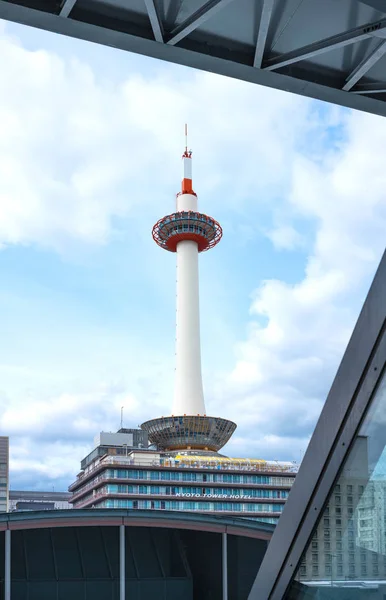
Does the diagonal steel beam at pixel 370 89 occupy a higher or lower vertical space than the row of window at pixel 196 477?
higher

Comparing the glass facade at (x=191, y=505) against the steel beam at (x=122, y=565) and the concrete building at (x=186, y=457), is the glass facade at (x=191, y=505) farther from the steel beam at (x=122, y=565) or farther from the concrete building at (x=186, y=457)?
the steel beam at (x=122, y=565)

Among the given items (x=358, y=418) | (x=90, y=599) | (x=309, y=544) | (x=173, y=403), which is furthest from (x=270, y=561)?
(x=173, y=403)

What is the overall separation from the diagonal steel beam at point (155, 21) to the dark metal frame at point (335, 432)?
1751 millimetres

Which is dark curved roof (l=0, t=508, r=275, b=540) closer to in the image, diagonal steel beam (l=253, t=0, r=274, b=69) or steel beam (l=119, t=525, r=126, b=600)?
steel beam (l=119, t=525, r=126, b=600)

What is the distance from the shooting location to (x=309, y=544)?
4.00 m

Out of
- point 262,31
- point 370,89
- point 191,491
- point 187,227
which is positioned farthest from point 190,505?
point 262,31

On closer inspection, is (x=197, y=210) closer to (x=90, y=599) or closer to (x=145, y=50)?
(x=90, y=599)

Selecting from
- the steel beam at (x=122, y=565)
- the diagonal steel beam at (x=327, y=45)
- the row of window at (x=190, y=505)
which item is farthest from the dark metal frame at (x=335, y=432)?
the row of window at (x=190, y=505)

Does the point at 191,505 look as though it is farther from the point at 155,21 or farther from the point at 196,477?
the point at 155,21

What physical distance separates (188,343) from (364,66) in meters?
110

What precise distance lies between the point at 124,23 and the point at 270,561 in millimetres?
3207

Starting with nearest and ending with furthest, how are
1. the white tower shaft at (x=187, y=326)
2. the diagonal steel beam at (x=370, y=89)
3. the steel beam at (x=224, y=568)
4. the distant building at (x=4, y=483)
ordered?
1. the diagonal steel beam at (x=370, y=89)
2. the steel beam at (x=224, y=568)
3. the white tower shaft at (x=187, y=326)
4. the distant building at (x=4, y=483)

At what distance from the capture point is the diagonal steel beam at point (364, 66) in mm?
4492

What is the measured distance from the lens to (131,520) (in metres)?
24.1
